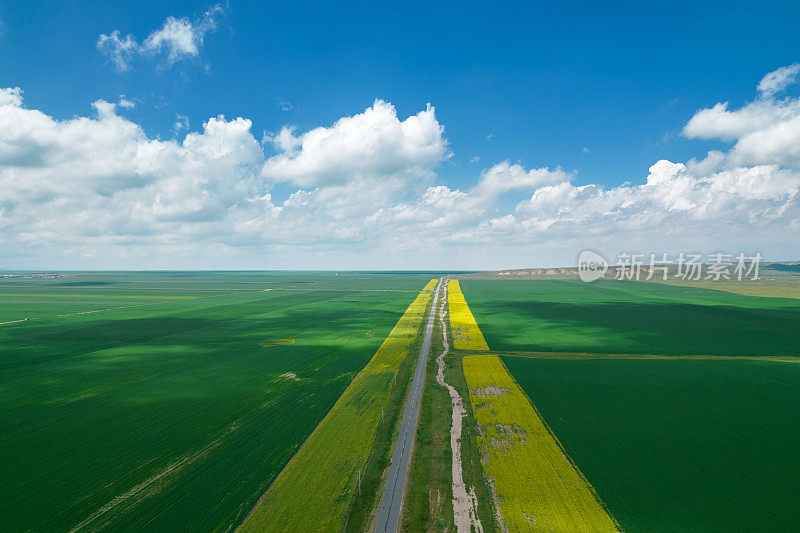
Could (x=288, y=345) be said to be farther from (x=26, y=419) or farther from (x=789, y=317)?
(x=789, y=317)

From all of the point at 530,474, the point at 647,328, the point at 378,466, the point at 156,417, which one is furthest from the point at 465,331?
the point at 156,417

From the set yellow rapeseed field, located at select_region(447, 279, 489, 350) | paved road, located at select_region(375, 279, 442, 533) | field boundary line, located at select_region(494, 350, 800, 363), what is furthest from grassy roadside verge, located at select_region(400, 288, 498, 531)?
yellow rapeseed field, located at select_region(447, 279, 489, 350)

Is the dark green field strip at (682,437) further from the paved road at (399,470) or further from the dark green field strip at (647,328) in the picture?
the paved road at (399,470)

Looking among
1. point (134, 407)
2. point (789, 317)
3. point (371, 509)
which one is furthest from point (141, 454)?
point (789, 317)

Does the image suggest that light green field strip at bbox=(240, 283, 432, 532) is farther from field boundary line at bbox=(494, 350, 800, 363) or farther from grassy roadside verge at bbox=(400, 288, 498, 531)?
field boundary line at bbox=(494, 350, 800, 363)

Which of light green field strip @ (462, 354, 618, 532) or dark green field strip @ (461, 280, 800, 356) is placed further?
dark green field strip @ (461, 280, 800, 356)

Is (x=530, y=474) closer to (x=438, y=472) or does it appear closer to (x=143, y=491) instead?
(x=438, y=472)
